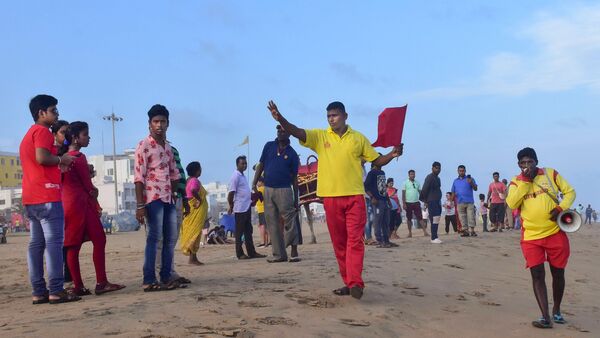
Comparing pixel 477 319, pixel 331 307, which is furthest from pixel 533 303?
pixel 331 307

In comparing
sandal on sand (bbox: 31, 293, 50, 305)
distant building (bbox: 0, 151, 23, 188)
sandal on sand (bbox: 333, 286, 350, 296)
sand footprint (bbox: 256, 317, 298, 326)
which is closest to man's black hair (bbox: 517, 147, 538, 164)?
sandal on sand (bbox: 333, 286, 350, 296)

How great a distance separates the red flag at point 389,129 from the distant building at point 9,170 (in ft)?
409

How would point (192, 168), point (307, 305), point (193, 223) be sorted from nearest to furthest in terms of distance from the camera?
point (307, 305) < point (193, 223) < point (192, 168)

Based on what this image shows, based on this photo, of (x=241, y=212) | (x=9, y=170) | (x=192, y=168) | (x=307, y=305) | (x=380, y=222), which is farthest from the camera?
(x=9, y=170)

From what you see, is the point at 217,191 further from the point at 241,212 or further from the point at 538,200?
the point at 538,200

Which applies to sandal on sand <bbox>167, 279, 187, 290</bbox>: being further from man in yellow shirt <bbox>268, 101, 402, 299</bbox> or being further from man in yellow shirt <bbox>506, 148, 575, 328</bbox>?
man in yellow shirt <bbox>506, 148, 575, 328</bbox>

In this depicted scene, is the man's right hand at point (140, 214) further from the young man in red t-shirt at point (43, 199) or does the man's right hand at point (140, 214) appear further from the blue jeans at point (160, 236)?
the young man in red t-shirt at point (43, 199)

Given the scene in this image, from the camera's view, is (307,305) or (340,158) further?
(340,158)

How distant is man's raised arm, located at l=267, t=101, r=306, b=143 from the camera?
629cm

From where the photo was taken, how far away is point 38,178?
595 centimetres

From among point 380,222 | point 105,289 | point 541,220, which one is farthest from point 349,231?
point 380,222

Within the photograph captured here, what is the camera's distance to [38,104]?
241 inches

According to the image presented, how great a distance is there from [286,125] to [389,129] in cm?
116

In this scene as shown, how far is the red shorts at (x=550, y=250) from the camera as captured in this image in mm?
6230
